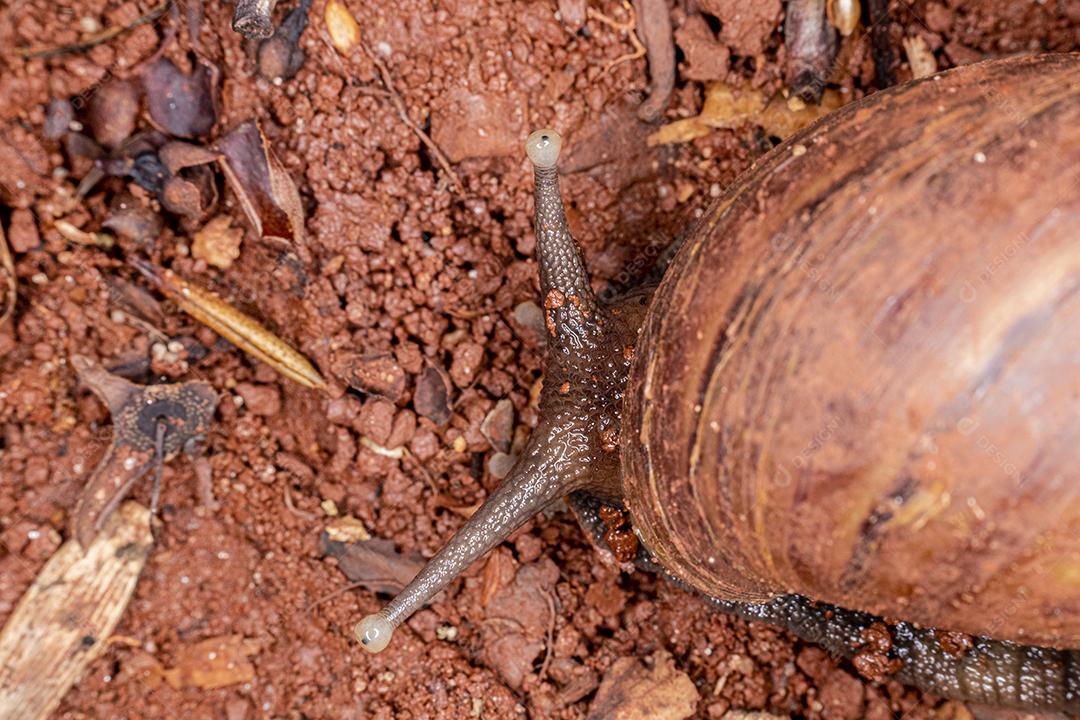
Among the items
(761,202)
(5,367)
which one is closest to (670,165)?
(761,202)

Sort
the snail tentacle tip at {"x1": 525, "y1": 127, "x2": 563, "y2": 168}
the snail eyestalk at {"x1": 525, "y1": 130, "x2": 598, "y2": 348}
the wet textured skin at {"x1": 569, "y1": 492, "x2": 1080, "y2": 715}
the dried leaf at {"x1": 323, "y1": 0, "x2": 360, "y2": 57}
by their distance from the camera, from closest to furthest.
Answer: the snail tentacle tip at {"x1": 525, "y1": 127, "x2": 563, "y2": 168}
the snail eyestalk at {"x1": 525, "y1": 130, "x2": 598, "y2": 348}
the wet textured skin at {"x1": 569, "y1": 492, "x2": 1080, "y2": 715}
the dried leaf at {"x1": 323, "y1": 0, "x2": 360, "y2": 57}

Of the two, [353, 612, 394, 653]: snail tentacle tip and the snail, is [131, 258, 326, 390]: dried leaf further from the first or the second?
the snail

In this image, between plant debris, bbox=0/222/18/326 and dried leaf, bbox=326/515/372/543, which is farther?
dried leaf, bbox=326/515/372/543

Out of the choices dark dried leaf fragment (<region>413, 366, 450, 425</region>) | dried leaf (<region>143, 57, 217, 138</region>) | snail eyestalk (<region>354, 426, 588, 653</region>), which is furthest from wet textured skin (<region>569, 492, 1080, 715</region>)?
dried leaf (<region>143, 57, 217, 138</region>)

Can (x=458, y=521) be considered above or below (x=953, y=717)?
below

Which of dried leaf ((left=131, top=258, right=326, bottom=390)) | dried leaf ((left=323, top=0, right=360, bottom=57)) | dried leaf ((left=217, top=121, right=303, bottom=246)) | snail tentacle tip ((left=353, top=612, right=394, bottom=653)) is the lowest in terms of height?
snail tentacle tip ((left=353, top=612, right=394, bottom=653))

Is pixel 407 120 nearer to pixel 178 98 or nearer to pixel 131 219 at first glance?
pixel 178 98

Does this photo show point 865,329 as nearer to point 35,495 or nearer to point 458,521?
point 458,521
